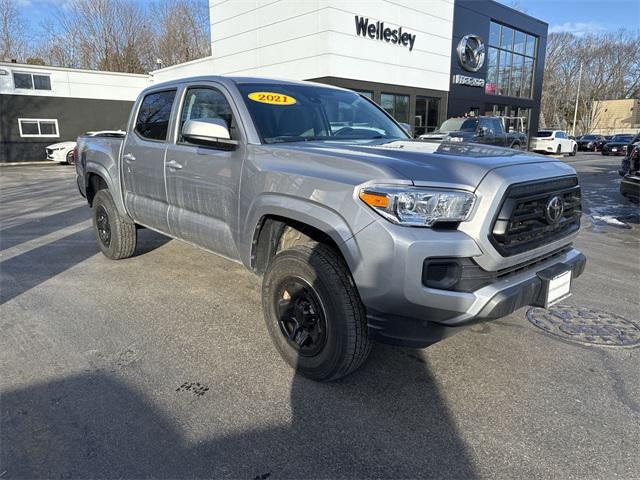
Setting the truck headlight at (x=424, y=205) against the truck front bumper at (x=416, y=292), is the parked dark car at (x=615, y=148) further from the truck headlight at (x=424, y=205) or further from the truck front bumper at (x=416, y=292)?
the truck headlight at (x=424, y=205)

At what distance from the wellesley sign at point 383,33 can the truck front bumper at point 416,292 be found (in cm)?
1860

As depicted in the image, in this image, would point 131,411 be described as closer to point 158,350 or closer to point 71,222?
point 158,350

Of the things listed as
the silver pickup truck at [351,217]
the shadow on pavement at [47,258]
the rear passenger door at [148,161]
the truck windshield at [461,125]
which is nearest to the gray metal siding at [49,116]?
the truck windshield at [461,125]

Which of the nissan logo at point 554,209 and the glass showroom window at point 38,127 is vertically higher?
the glass showroom window at point 38,127

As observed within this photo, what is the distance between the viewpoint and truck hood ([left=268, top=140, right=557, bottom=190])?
2.51 meters

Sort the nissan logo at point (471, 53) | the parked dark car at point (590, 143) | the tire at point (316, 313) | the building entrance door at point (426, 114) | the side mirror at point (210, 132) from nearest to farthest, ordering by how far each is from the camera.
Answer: the tire at point (316, 313)
the side mirror at point (210, 132)
the building entrance door at point (426, 114)
the nissan logo at point (471, 53)
the parked dark car at point (590, 143)

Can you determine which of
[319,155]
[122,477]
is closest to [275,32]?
[319,155]

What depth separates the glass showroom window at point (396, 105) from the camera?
838 inches

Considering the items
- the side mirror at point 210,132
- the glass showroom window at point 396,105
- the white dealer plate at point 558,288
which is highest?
the glass showroom window at point 396,105

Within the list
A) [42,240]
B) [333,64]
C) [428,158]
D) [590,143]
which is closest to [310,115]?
[428,158]

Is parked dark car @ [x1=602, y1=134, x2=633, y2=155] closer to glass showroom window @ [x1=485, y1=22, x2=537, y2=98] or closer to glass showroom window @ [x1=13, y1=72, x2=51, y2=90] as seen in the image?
glass showroom window @ [x1=485, y1=22, x2=537, y2=98]

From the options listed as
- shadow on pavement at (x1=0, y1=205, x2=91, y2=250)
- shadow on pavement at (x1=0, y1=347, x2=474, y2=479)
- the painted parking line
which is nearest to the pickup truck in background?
shadow on pavement at (x1=0, y1=205, x2=91, y2=250)

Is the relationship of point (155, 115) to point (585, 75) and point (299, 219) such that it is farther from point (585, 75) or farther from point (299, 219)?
point (585, 75)

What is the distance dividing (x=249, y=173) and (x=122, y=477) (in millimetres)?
1975
